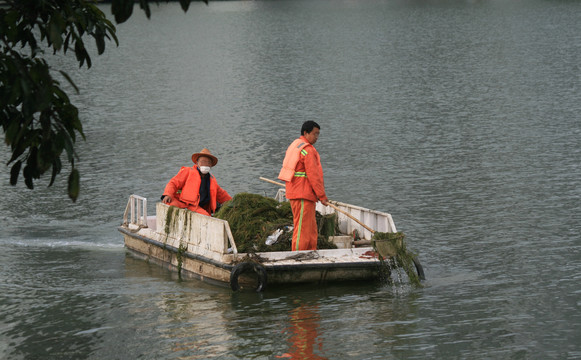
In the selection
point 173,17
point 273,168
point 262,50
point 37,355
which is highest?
point 173,17

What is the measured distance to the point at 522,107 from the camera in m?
33.2

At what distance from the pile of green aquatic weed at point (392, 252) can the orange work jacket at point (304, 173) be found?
0.95 metres

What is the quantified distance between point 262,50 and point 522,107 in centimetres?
2712

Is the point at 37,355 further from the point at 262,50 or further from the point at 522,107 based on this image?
the point at 262,50

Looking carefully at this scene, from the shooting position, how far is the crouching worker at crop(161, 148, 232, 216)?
1463cm

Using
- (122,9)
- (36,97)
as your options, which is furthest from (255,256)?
(36,97)

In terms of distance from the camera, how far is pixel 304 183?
13.1 meters

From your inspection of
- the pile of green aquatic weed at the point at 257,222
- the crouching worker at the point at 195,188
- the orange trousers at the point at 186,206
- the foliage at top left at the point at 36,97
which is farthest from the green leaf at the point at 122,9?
the orange trousers at the point at 186,206

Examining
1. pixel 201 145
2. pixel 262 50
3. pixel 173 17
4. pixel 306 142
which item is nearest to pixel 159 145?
pixel 201 145

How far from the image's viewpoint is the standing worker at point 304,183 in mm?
12953

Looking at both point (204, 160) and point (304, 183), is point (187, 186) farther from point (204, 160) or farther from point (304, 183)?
point (304, 183)

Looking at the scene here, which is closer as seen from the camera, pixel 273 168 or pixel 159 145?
pixel 273 168

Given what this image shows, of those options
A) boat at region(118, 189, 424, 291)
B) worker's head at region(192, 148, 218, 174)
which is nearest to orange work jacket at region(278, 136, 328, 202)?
boat at region(118, 189, 424, 291)

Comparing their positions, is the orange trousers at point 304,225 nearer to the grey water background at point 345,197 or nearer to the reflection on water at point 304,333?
the grey water background at point 345,197
